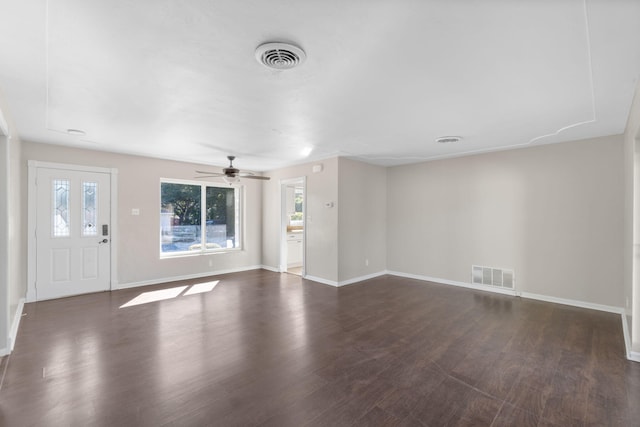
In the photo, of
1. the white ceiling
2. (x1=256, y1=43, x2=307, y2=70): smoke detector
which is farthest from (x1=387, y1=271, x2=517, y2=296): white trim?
(x1=256, y1=43, x2=307, y2=70): smoke detector

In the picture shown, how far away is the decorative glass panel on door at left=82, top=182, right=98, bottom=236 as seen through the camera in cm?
505

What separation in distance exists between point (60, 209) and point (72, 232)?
417 millimetres

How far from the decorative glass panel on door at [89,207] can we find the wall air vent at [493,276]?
22.7 feet

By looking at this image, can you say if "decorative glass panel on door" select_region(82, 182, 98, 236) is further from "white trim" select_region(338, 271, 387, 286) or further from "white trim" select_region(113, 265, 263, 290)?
"white trim" select_region(338, 271, 387, 286)

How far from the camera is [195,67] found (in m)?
2.23

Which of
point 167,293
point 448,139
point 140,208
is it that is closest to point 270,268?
point 167,293

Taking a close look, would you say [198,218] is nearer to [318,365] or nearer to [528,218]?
[318,365]

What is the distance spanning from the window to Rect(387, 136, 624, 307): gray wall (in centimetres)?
409

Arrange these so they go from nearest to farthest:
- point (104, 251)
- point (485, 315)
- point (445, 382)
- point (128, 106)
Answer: point (445, 382) → point (128, 106) → point (485, 315) → point (104, 251)

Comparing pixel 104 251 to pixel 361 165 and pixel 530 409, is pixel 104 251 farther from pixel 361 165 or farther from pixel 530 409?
pixel 530 409

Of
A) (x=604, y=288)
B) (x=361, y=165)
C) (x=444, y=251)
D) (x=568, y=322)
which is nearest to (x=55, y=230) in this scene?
(x=361, y=165)

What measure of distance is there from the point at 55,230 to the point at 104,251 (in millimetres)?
766

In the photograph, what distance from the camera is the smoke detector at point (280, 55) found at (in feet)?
6.31

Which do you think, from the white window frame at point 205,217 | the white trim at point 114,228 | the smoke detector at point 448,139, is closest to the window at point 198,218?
the white window frame at point 205,217
